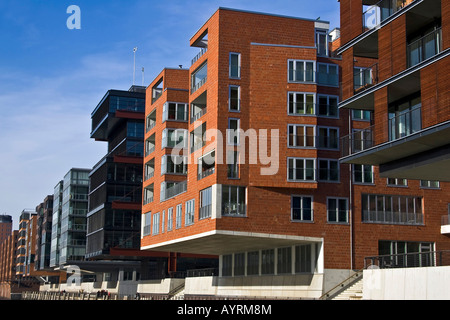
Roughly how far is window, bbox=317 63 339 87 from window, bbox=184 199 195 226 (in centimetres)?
1504

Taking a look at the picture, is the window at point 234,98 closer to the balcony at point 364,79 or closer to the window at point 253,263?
the balcony at point 364,79

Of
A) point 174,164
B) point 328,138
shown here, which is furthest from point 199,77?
point 328,138

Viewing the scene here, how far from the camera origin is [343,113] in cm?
5481

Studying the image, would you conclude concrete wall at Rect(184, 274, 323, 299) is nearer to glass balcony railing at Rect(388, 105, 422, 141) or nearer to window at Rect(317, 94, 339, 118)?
window at Rect(317, 94, 339, 118)

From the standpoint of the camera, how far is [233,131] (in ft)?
173

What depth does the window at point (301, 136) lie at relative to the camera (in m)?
52.6

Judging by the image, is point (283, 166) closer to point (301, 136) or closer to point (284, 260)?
point (301, 136)

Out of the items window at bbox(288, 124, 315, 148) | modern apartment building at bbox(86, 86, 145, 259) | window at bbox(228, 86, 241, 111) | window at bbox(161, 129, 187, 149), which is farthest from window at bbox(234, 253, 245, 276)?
modern apartment building at bbox(86, 86, 145, 259)

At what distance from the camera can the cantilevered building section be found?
104ft

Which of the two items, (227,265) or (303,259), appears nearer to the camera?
(303,259)

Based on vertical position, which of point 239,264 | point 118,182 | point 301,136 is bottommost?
point 239,264

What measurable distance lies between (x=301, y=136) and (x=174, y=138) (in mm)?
19535

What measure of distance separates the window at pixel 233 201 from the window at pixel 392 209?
1033 cm

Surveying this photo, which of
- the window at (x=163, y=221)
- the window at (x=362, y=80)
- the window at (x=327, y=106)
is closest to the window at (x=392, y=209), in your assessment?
the window at (x=327, y=106)
